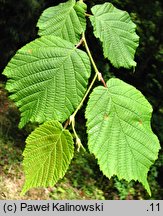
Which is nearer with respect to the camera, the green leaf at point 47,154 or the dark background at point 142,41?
the green leaf at point 47,154

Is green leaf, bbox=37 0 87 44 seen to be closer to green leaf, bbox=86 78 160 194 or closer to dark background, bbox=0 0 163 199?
green leaf, bbox=86 78 160 194

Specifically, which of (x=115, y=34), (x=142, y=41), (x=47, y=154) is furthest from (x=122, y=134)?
(x=142, y=41)

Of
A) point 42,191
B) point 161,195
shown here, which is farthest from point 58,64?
point 161,195

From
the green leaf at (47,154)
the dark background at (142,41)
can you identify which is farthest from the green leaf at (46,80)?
the dark background at (142,41)

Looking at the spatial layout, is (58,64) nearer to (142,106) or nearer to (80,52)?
(80,52)

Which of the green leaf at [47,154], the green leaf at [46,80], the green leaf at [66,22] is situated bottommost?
the green leaf at [47,154]

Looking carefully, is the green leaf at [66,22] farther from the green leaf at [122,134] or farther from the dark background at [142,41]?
the dark background at [142,41]

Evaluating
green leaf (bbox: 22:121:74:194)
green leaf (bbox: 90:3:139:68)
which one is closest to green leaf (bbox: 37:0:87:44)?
green leaf (bbox: 90:3:139:68)
